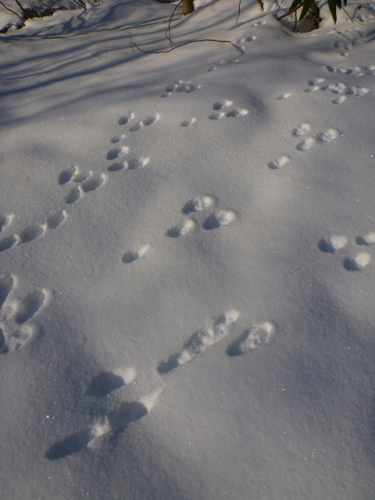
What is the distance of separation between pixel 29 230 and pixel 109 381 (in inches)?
26.2

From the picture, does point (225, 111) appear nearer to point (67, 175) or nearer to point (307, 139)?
point (307, 139)

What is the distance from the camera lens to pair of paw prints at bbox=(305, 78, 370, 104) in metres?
1.58

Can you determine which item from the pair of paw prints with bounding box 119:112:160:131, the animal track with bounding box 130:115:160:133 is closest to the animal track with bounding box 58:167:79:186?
the pair of paw prints with bounding box 119:112:160:131

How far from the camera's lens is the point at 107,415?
802mm

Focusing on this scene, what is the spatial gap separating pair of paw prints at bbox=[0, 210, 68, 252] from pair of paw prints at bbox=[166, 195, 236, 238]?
0.43 m

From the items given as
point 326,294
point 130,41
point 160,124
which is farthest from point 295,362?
point 130,41

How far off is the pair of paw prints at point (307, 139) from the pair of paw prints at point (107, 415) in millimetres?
968

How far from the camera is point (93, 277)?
42.3 inches

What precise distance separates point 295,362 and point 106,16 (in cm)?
388

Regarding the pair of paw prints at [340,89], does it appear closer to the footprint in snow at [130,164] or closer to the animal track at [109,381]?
the footprint in snow at [130,164]

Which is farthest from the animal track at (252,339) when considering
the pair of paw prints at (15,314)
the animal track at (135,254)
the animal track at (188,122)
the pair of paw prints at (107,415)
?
the animal track at (188,122)

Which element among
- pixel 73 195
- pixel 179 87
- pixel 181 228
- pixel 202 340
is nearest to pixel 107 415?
pixel 202 340

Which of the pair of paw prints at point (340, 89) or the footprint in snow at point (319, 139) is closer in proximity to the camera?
the footprint in snow at point (319, 139)

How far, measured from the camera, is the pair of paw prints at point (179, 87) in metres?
1.75
